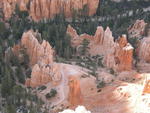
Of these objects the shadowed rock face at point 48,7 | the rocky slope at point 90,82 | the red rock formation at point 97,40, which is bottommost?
the rocky slope at point 90,82

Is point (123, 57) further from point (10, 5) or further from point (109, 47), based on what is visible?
point (10, 5)

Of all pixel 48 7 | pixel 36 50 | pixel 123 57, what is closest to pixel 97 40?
pixel 123 57

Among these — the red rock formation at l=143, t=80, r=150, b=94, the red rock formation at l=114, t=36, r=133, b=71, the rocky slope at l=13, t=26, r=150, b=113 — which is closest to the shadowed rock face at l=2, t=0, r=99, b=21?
the rocky slope at l=13, t=26, r=150, b=113

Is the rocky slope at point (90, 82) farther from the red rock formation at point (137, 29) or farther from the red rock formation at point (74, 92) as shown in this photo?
the red rock formation at point (137, 29)

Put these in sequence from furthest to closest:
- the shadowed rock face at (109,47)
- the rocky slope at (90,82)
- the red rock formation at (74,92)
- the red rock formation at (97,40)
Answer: the red rock formation at (97,40) → the shadowed rock face at (109,47) → the red rock formation at (74,92) → the rocky slope at (90,82)

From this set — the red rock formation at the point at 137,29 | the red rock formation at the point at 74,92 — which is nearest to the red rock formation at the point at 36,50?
the red rock formation at the point at 74,92

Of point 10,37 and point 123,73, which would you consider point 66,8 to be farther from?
point 123,73
